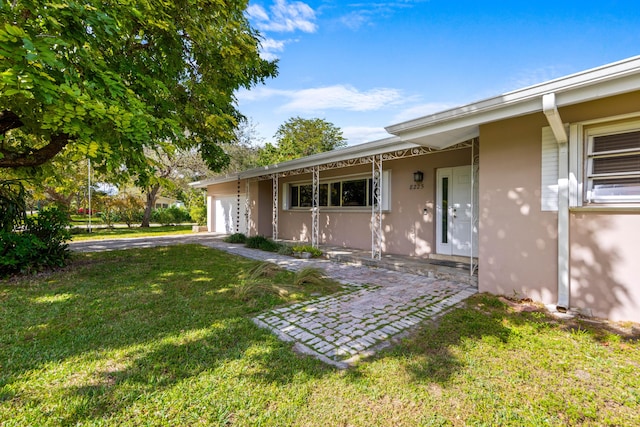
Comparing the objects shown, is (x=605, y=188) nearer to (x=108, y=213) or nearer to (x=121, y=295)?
(x=121, y=295)

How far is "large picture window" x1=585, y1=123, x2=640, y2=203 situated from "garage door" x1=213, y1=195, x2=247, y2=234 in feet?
39.4

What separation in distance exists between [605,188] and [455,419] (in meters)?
3.72

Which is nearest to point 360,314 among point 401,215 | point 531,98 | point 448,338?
point 448,338

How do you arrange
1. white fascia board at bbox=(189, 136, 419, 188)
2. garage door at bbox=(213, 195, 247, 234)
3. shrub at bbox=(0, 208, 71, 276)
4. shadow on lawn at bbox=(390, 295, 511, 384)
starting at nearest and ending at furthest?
1. shadow on lawn at bbox=(390, 295, 511, 384)
2. shrub at bbox=(0, 208, 71, 276)
3. white fascia board at bbox=(189, 136, 419, 188)
4. garage door at bbox=(213, 195, 247, 234)

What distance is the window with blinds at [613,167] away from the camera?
11.7ft

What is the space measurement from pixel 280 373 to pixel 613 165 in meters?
4.72

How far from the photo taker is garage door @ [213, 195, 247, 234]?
1388 centimetres

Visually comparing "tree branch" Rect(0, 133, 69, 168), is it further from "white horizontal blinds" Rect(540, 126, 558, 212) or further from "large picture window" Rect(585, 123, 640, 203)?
"large picture window" Rect(585, 123, 640, 203)

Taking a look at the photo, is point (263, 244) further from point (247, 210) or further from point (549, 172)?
point (549, 172)

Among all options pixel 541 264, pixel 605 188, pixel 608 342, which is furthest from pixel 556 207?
pixel 608 342

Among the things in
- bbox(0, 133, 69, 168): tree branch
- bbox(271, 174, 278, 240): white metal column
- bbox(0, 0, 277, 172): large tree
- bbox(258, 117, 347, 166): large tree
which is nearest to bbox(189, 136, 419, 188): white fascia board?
bbox(271, 174, 278, 240): white metal column

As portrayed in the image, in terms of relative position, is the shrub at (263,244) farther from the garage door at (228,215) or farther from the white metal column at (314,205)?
the garage door at (228,215)

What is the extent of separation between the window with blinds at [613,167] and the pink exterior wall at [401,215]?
2706 mm

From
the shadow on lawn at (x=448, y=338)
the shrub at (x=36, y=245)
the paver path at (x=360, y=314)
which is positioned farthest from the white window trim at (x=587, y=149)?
the shrub at (x=36, y=245)
